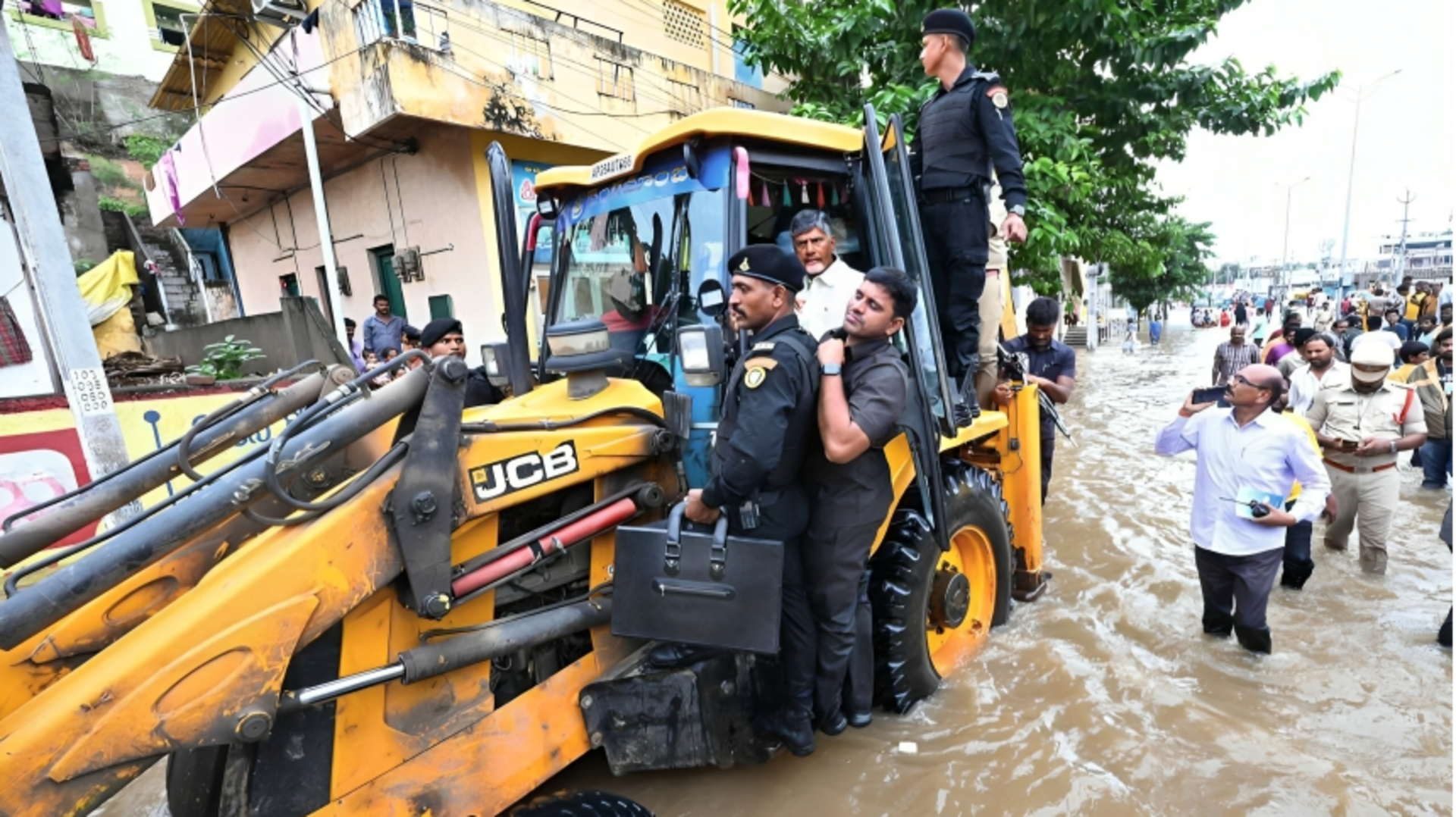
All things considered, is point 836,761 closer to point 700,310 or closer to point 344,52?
point 700,310

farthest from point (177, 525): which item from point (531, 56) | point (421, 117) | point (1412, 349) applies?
point (1412, 349)

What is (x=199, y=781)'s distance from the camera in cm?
190

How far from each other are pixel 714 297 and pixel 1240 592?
2.96 m

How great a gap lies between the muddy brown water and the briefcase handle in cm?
97

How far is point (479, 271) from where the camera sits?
8.66 metres

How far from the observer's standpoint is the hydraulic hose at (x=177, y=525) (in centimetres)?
164

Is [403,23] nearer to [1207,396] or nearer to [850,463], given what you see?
[850,463]

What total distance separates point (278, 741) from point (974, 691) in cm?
260

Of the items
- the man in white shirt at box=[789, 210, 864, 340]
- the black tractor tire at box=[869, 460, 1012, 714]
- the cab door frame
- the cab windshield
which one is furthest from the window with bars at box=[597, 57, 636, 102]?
the black tractor tire at box=[869, 460, 1012, 714]

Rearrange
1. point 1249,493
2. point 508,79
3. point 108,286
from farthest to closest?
1. point 108,286
2. point 508,79
3. point 1249,493

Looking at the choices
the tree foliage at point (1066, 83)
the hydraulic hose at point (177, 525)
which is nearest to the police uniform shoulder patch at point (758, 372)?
the hydraulic hose at point (177, 525)

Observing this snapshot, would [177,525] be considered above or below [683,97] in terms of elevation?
below

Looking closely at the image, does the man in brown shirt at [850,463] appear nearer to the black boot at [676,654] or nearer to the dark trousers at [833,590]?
the dark trousers at [833,590]

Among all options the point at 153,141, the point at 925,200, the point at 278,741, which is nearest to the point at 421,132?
the point at 925,200
